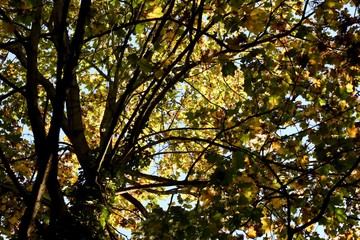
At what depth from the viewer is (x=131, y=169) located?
263 inches

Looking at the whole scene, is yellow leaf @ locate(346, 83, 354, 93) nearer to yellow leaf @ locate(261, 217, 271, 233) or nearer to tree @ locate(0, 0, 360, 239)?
tree @ locate(0, 0, 360, 239)

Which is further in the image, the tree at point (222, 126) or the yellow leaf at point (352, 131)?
the yellow leaf at point (352, 131)

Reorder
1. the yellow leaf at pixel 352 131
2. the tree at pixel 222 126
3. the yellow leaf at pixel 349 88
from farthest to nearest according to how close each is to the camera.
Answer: the yellow leaf at pixel 349 88
the yellow leaf at pixel 352 131
the tree at pixel 222 126

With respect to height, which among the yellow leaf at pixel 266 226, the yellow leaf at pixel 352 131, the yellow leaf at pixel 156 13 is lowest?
the yellow leaf at pixel 266 226

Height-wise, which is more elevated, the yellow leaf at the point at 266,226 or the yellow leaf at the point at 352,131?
the yellow leaf at the point at 352,131

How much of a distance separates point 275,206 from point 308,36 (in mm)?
2013

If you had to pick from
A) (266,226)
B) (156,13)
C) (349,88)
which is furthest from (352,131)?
(156,13)

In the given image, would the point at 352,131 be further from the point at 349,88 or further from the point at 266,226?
the point at 266,226

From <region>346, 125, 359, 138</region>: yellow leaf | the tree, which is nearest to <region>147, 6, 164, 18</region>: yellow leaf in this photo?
the tree

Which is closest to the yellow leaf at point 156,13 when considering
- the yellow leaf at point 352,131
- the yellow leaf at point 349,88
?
the yellow leaf at point 349,88

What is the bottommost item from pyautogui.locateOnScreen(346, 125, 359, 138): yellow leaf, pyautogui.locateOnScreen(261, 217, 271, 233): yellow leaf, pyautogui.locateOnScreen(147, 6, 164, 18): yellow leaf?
pyautogui.locateOnScreen(261, 217, 271, 233): yellow leaf

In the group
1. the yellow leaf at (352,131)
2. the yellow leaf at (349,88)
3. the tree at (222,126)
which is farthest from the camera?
the yellow leaf at (349,88)

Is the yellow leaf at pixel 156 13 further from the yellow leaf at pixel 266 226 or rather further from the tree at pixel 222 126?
the yellow leaf at pixel 266 226

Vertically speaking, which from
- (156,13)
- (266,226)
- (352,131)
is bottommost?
(266,226)
